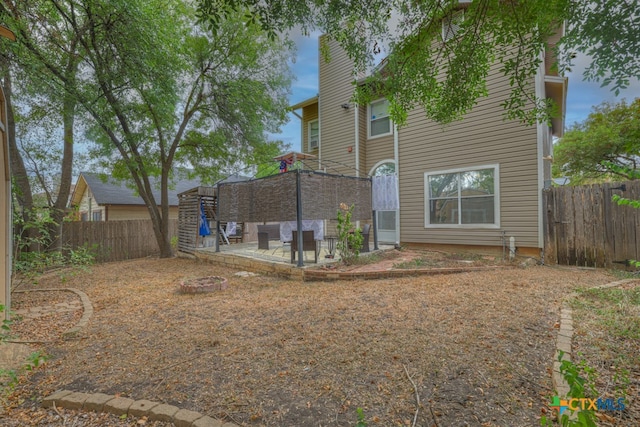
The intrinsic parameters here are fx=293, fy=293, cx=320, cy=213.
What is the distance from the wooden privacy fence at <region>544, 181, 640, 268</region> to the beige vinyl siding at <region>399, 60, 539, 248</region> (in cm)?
35

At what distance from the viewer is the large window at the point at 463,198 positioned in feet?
23.7

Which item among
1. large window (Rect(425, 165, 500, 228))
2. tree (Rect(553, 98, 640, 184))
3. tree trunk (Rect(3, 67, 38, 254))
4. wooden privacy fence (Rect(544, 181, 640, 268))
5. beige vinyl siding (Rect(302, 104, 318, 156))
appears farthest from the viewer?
tree (Rect(553, 98, 640, 184))

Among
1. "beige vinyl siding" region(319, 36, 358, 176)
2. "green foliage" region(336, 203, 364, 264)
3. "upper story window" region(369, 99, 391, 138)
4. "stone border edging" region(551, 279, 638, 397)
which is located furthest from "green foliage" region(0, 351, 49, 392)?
"upper story window" region(369, 99, 391, 138)

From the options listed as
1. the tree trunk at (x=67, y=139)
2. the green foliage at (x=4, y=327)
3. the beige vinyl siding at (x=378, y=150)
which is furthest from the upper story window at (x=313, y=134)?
the green foliage at (x=4, y=327)

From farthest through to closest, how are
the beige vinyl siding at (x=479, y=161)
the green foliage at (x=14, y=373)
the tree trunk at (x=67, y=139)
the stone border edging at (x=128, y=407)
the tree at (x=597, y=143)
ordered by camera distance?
1. the tree at (x=597, y=143)
2. the beige vinyl siding at (x=479, y=161)
3. the tree trunk at (x=67, y=139)
4. the green foliage at (x=14, y=373)
5. the stone border edging at (x=128, y=407)

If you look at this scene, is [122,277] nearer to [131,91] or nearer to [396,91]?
[131,91]

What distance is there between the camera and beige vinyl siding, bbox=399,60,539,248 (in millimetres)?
6703

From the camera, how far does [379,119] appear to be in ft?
31.3

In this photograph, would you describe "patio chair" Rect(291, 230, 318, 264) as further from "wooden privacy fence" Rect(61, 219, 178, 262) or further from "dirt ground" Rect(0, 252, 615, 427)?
"wooden privacy fence" Rect(61, 219, 178, 262)

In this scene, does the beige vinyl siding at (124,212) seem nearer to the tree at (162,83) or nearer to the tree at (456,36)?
the tree at (162,83)

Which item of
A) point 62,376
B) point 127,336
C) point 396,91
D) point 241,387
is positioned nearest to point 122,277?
point 127,336

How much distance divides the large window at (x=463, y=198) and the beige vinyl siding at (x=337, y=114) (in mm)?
2742

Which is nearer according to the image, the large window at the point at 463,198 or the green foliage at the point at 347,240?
the green foliage at the point at 347,240

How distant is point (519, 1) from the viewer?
2975 millimetres
